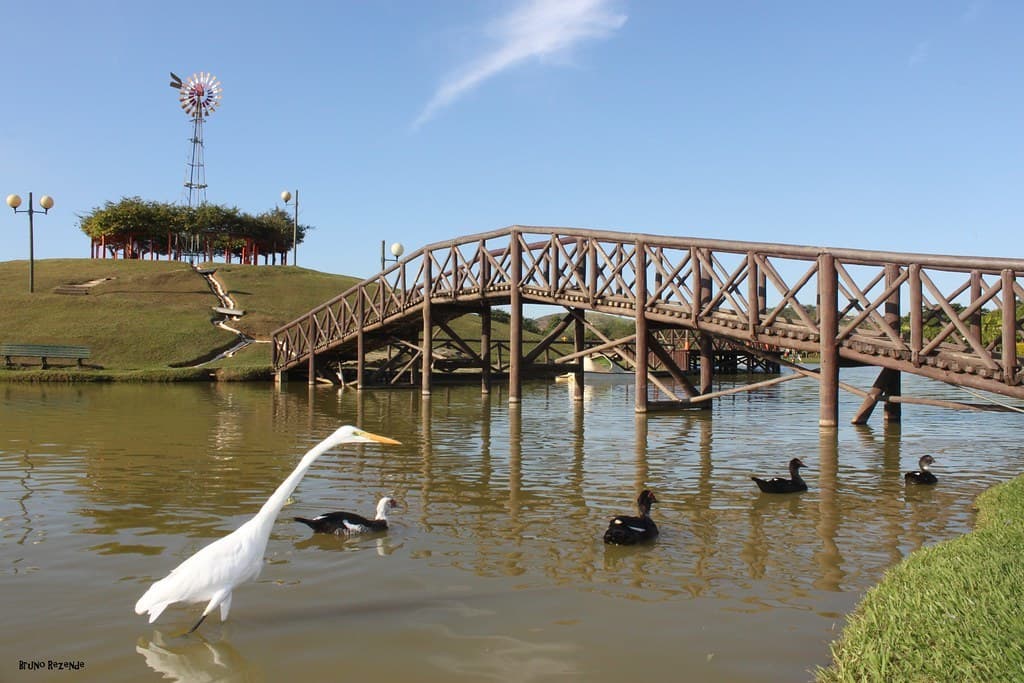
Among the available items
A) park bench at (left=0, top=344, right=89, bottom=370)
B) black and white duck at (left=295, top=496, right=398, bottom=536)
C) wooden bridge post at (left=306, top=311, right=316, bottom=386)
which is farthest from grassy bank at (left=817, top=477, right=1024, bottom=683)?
park bench at (left=0, top=344, right=89, bottom=370)

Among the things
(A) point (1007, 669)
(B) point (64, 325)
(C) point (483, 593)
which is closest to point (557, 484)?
(C) point (483, 593)

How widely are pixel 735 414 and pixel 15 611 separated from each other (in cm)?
2292

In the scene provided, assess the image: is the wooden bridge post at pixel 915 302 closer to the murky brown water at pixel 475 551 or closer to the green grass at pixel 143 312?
the murky brown water at pixel 475 551

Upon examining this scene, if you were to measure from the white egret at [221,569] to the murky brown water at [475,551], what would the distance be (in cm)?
35

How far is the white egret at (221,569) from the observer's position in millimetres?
5809

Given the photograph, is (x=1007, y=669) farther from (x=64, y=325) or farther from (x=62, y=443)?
(x=64, y=325)

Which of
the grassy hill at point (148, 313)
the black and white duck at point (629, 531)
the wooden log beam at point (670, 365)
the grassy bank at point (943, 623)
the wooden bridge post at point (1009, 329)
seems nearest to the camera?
the grassy bank at point (943, 623)

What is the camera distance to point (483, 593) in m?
7.15

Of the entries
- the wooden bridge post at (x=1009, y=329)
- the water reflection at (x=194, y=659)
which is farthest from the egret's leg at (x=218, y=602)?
the wooden bridge post at (x=1009, y=329)

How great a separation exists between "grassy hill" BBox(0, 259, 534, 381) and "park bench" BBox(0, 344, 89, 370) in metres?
1.14

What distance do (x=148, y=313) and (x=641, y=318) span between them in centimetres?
4837

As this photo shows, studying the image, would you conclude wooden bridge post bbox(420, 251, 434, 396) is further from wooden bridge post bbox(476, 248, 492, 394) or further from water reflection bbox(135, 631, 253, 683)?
water reflection bbox(135, 631, 253, 683)

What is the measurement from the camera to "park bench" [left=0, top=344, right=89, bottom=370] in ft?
144

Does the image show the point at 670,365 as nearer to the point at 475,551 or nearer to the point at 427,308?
the point at 427,308
